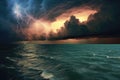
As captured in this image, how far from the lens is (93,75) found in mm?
47219

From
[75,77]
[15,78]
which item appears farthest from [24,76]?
[75,77]

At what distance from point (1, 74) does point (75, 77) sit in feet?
65.9

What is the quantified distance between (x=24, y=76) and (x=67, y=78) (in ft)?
36.9

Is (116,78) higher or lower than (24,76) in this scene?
lower

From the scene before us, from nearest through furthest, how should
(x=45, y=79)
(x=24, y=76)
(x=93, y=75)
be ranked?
1. (x=45, y=79)
2. (x=24, y=76)
3. (x=93, y=75)

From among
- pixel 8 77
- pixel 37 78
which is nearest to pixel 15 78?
pixel 8 77

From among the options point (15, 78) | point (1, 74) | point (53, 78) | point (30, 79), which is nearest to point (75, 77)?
point (53, 78)

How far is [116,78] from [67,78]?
13.6 meters

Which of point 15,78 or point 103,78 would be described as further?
point 103,78

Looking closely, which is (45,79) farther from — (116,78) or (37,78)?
(116,78)

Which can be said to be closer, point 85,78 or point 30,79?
point 30,79

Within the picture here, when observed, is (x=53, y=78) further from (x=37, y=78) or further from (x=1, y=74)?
(x=1, y=74)

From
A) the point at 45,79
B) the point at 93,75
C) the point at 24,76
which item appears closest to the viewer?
the point at 45,79

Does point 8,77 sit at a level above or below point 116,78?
above
